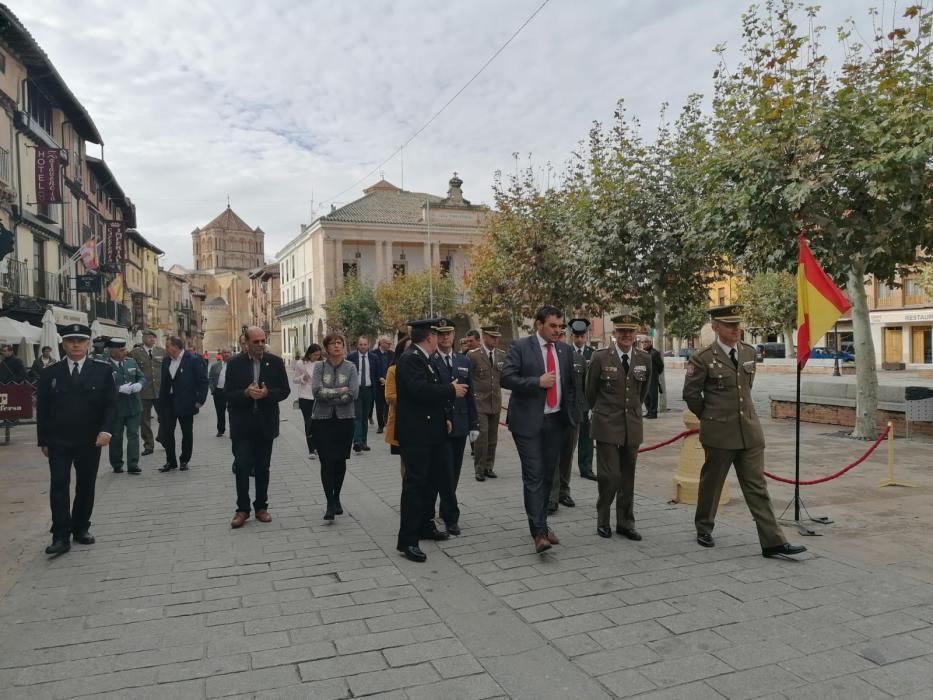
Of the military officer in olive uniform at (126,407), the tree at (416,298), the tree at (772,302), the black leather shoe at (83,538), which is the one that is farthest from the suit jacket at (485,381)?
the tree at (772,302)

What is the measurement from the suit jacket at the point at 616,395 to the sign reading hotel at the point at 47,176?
2339 cm

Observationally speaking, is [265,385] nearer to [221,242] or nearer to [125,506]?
[125,506]

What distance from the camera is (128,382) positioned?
31.2 feet

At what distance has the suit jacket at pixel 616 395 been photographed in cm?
588

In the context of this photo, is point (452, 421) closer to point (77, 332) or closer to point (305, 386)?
point (77, 332)

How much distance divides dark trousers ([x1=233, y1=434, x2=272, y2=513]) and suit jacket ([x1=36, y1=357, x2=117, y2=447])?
1.15 m

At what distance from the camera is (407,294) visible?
39781 mm

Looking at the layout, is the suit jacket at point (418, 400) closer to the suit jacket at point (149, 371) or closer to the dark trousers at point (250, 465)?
the dark trousers at point (250, 465)

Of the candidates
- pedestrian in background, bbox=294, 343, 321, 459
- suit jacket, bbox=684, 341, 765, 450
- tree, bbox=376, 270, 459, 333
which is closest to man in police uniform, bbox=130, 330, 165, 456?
pedestrian in background, bbox=294, 343, 321, 459

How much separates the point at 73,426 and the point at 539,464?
3752mm

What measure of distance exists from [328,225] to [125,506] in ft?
151

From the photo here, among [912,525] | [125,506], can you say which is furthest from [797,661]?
[125,506]

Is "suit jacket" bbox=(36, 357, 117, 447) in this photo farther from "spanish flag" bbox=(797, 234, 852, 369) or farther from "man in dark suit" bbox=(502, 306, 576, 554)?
"spanish flag" bbox=(797, 234, 852, 369)

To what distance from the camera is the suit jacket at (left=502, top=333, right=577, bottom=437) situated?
18.2 ft
